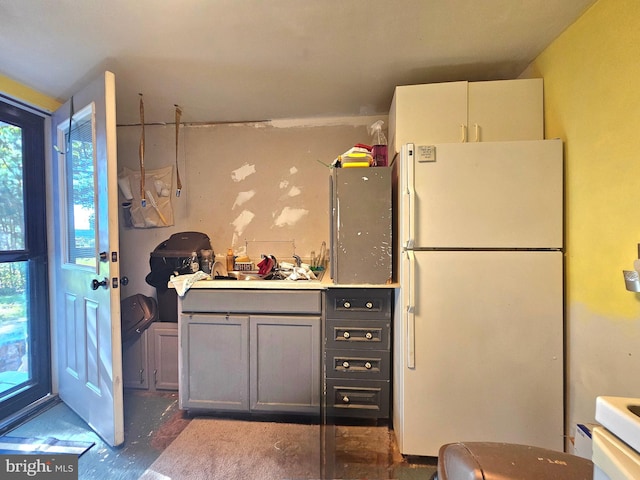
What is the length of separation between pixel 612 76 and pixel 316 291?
1.67 m

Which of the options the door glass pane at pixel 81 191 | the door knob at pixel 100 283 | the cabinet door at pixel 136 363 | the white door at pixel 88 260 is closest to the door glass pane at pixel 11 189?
the white door at pixel 88 260

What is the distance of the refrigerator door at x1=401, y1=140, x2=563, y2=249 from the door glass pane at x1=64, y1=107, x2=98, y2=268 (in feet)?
5.89

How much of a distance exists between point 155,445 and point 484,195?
2.27 meters

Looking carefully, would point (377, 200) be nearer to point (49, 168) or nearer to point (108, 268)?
point (108, 268)

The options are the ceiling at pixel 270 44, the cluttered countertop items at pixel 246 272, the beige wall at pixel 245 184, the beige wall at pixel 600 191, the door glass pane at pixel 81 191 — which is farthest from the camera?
the beige wall at pixel 245 184

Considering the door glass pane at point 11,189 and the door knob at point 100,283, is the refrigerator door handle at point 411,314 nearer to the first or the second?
the door knob at point 100,283

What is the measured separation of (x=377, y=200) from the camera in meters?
1.57

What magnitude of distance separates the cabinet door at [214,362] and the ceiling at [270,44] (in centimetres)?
150

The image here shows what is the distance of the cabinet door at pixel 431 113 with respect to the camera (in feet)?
5.25

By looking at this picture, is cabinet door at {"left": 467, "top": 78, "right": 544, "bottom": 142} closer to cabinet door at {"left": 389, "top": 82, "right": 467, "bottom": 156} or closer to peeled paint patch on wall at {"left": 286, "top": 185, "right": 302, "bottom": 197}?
cabinet door at {"left": 389, "top": 82, "right": 467, "bottom": 156}

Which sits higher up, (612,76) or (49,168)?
(612,76)

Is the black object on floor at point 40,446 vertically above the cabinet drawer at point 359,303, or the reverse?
the cabinet drawer at point 359,303

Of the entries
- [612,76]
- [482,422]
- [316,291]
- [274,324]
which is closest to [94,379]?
[274,324]

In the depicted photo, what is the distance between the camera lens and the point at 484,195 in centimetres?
141
